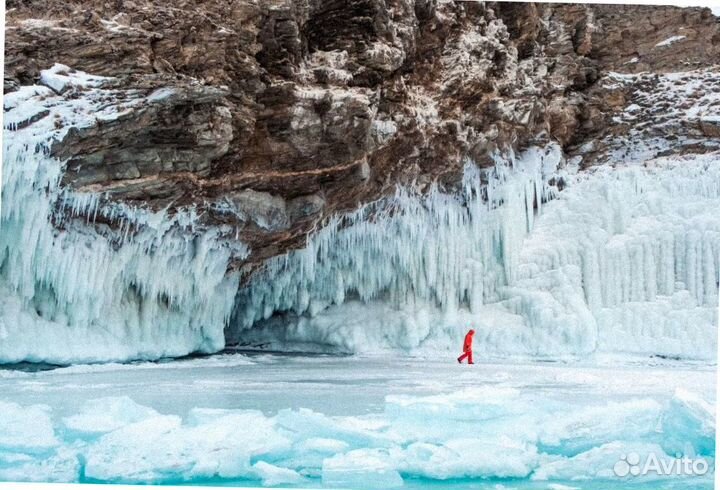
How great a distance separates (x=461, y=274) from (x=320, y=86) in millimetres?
4704

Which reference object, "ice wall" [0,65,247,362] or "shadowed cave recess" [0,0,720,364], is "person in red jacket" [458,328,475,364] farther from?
"ice wall" [0,65,247,362]

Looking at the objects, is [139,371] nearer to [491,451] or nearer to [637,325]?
[491,451]

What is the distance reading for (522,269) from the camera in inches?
576

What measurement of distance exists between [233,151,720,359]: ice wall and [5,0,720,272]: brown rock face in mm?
733

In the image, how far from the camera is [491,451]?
7828 mm

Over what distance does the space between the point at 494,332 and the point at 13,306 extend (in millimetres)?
8068

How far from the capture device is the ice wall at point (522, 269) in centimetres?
1398

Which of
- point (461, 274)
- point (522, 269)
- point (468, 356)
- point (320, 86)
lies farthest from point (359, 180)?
point (522, 269)

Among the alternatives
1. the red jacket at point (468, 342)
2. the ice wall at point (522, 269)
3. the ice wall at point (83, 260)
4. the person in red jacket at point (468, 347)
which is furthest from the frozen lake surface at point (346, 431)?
the ice wall at point (522, 269)

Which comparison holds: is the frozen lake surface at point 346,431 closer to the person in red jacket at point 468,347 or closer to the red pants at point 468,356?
the red pants at point 468,356

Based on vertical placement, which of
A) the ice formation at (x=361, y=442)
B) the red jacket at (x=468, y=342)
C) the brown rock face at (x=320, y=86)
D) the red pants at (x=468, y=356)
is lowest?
the ice formation at (x=361, y=442)

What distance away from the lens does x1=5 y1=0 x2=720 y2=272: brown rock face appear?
10570 mm

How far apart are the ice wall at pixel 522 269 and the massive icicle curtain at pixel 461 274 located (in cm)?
3

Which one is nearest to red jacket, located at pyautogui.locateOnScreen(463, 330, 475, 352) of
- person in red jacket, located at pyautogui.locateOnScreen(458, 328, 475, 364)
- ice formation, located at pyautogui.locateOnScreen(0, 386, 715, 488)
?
person in red jacket, located at pyautogui.locateOnScreen(458, 328, 475, 364)
